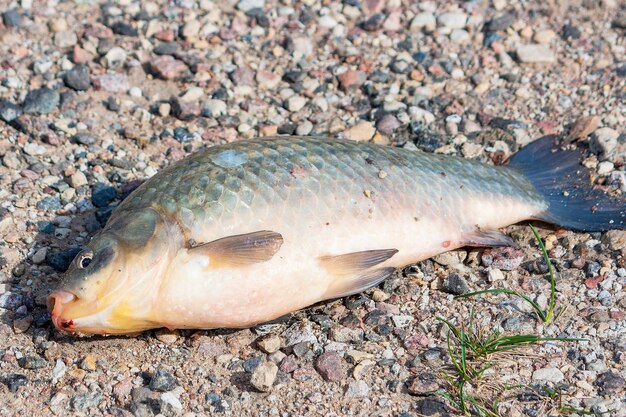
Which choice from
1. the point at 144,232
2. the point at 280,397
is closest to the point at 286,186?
the point at 144,232

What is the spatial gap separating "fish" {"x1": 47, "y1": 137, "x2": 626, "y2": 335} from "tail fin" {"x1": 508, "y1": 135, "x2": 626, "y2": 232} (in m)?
0.34

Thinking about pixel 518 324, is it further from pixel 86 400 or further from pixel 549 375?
pixel 86 400

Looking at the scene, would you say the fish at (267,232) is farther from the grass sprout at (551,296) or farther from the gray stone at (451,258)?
the grass sprout at (551,296)

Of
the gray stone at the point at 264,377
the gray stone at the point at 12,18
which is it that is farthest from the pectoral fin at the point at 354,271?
the gray stone at the point at 12,18

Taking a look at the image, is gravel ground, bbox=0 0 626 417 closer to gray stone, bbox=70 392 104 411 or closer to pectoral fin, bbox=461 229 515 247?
gray stone, bbox=70 392 104 411

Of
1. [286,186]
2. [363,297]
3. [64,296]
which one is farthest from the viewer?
[363,297]

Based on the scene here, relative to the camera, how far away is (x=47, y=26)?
749 centimetres

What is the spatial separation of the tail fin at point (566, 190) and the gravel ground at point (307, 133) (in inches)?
4.1

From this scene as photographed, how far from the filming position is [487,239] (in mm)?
5379

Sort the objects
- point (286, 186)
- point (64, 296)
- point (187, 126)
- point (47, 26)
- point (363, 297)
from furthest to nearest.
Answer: point (47, 26) < point (187, 126) < point (363, 297) < point (286, 186) < point (64, 296)

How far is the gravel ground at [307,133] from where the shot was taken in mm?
4570

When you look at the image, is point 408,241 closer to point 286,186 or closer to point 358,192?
point 358,192

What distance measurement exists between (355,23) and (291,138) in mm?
2894

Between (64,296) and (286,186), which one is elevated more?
(286,186)
